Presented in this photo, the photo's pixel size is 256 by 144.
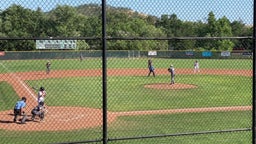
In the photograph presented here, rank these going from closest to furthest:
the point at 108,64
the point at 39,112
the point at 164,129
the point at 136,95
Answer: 1. the point at 164,129
2. the point at 39,112
3. the point at 136,95
4. the point at 108,64

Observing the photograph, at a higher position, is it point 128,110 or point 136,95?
point 128,110

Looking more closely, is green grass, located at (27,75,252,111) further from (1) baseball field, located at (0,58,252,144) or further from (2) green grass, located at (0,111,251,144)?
(2) green grass, located at (0,111,251,144)

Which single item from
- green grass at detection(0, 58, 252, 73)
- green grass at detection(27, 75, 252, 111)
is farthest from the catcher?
green grass at detection(0, 58, 252, 73)

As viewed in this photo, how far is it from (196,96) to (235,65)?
72.8 ft

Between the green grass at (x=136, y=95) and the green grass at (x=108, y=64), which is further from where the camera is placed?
the green grass at (x=108, y=64)

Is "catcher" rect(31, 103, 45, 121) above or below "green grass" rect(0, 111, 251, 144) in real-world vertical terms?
above

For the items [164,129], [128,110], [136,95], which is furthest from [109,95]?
[164,129]

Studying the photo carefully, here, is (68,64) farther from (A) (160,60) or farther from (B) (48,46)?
(B) (48,46)

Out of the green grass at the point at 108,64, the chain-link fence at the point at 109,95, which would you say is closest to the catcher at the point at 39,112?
the chain-link fence at the point at 109,95

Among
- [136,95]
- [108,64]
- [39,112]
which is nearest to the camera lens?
[39,112]

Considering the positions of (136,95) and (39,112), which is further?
(136,95)

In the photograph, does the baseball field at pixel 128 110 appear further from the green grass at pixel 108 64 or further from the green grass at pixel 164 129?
the green grass at pixel 108 64

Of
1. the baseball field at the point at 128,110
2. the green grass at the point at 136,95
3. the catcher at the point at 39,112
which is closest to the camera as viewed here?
the baseball field at the point at 128,110

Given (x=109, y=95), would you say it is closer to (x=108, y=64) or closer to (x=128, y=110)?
(x=128, y=110)
